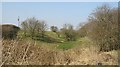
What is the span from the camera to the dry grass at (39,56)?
25.1 ft

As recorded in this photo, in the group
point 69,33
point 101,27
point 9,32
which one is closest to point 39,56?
point 9,32

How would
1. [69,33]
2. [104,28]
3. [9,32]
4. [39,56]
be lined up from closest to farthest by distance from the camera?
[39,56] < [9,32] < [104,28] < [69,33]

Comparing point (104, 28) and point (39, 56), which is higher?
point (104, 28)

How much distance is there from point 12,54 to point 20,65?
1.52 feet

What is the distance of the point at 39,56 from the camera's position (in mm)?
8477

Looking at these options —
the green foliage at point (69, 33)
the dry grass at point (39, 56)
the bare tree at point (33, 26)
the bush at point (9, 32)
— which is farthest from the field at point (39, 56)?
the green foliage at point (69, 33)

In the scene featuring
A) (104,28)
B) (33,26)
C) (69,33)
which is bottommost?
(69,33)

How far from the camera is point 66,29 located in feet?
53.3

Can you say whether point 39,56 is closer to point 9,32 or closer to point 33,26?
point 9,32

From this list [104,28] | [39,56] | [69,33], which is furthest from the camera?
[69,33]

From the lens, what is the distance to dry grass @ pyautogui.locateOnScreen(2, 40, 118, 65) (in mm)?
7637

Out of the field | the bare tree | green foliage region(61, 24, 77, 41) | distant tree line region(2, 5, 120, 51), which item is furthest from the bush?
green foliage region(61, 24, 77, 41)

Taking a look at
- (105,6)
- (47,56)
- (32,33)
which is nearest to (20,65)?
(47,56)

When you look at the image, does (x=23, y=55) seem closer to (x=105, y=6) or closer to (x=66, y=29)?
(x=105, y=6)
